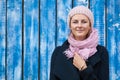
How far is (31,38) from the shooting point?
14.2 ft

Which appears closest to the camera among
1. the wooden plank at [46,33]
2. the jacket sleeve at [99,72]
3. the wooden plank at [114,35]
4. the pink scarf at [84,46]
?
the jacket sleeve at [99,72]

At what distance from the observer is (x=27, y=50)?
14.2ft

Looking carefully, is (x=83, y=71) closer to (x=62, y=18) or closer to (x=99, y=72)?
(x=99, y=72)

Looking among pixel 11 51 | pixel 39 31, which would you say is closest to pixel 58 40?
pixel 39 31

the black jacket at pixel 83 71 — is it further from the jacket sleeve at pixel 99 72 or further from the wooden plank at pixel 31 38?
the wooden plank at pixel 31 38

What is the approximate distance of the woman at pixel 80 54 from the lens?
305cm

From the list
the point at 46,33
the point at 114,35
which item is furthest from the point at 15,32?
the point at 114,35

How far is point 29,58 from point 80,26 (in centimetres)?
136

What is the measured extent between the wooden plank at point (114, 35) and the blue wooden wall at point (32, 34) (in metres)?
0.03

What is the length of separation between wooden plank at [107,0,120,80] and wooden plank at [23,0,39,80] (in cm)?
75

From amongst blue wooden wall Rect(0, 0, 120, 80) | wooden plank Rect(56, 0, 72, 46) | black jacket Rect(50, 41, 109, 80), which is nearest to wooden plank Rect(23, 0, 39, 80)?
blue wooden wall Rect(0, 0, 120, 80)

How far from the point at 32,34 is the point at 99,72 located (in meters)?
1.42

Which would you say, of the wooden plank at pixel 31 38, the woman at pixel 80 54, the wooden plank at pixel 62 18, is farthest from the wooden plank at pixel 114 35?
the woman at pixel 80 54

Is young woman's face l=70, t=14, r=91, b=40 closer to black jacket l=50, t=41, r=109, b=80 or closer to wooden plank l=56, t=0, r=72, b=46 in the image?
black jacket l=50, t=41, r=109, b=80
